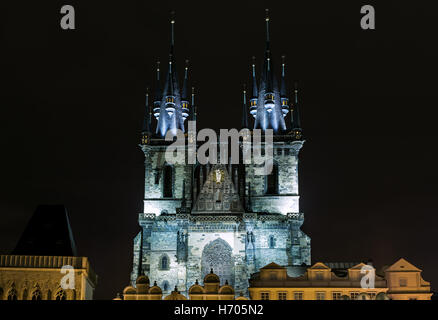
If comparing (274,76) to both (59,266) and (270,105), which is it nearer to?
(270,105)

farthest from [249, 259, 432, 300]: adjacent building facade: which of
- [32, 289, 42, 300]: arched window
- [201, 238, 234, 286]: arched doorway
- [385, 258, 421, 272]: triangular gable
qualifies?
[32, 289, 42, 300]: arched window

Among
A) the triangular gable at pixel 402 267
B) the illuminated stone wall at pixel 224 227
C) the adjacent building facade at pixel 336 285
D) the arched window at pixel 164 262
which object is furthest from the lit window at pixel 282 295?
the arched window at pixel 164 262

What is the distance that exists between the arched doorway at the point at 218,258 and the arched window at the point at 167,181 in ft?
23.4

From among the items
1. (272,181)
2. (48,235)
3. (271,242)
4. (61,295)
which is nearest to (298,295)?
(271,242)

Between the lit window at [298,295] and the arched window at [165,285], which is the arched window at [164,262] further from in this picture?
the lit window at [298,295]

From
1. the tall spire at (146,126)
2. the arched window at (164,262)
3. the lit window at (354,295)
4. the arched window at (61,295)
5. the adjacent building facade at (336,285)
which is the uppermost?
the tall spire at (146,126)

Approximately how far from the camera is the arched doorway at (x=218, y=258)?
6141 centimetres

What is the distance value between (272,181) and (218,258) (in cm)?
926

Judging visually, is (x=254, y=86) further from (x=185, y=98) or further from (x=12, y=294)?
(x=12, y=294)

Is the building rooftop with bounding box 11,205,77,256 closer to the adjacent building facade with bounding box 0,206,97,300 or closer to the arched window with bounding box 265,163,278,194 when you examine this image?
the adjacent building facade with bounding box 0,206,97,300

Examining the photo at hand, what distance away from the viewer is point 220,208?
209 feet

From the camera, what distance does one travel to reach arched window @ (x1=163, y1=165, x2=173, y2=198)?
66.4 m

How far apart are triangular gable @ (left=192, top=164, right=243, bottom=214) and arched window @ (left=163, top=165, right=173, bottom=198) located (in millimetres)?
3333
